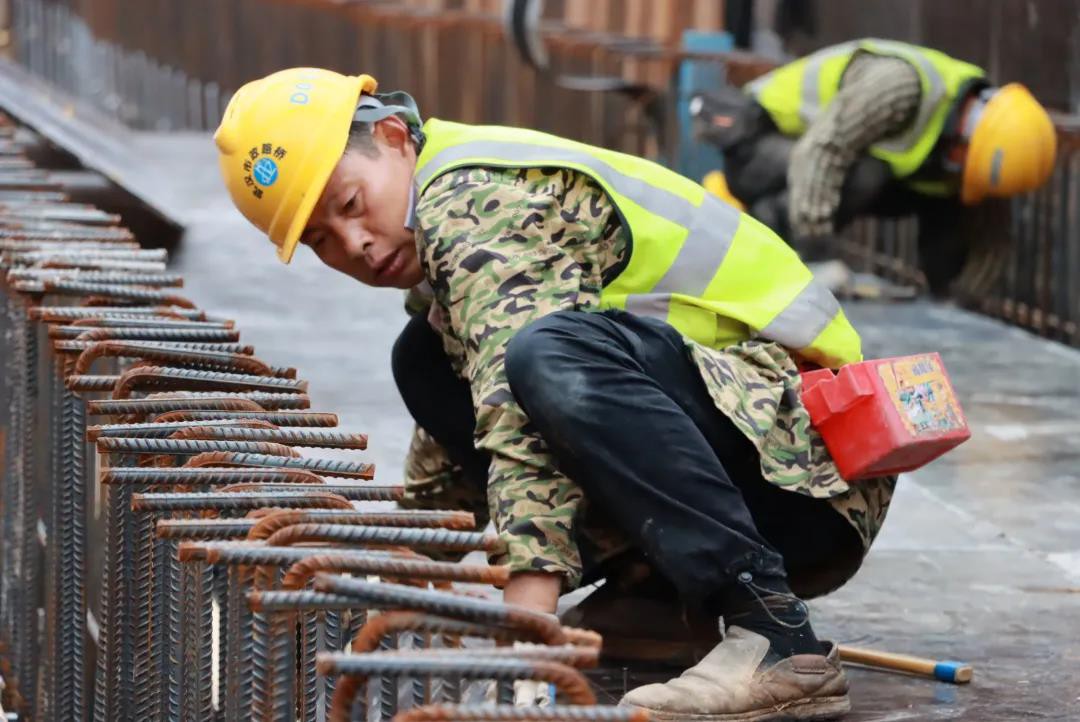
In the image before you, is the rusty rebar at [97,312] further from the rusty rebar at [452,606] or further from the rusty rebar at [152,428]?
the rusty rebar at [452,606]

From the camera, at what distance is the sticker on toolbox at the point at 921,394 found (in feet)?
12.7

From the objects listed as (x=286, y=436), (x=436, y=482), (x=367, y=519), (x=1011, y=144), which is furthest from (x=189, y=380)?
(x=1011, y=144)

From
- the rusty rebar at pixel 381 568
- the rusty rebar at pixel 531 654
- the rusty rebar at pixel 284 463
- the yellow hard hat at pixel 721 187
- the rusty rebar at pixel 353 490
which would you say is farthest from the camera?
the yellow hard hat at pixel 721 187

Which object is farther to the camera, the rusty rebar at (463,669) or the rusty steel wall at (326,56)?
the rusty steel wall at (326,56)

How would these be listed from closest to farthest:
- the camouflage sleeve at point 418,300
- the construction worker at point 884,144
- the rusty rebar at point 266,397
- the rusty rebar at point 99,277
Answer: the rusty rebar at point 266,397 → the rusty rebar at point 99,277 → the camouflage sleeve at point 418,300 → the construction worker at point 884,144

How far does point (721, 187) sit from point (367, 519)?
8.44 m

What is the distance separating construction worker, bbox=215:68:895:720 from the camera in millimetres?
3617

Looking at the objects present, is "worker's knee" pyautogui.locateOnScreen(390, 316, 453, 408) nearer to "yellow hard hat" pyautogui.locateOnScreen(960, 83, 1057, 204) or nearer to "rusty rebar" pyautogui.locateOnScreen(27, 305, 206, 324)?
"rusty rebar" pyautogui.locateOnScreen(27, 305, 206, 324)

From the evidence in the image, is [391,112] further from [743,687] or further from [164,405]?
[743,687]

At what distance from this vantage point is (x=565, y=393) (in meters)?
3.58

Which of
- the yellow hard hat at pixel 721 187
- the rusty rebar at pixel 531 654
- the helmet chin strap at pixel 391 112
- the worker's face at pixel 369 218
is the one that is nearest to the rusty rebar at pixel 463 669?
the rusty rebar at pixel 531 654

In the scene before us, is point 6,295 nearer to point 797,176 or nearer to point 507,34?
point 797,176

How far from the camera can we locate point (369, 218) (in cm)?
394

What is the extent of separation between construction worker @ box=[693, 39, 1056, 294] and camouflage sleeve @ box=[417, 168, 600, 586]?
559 centimetres
